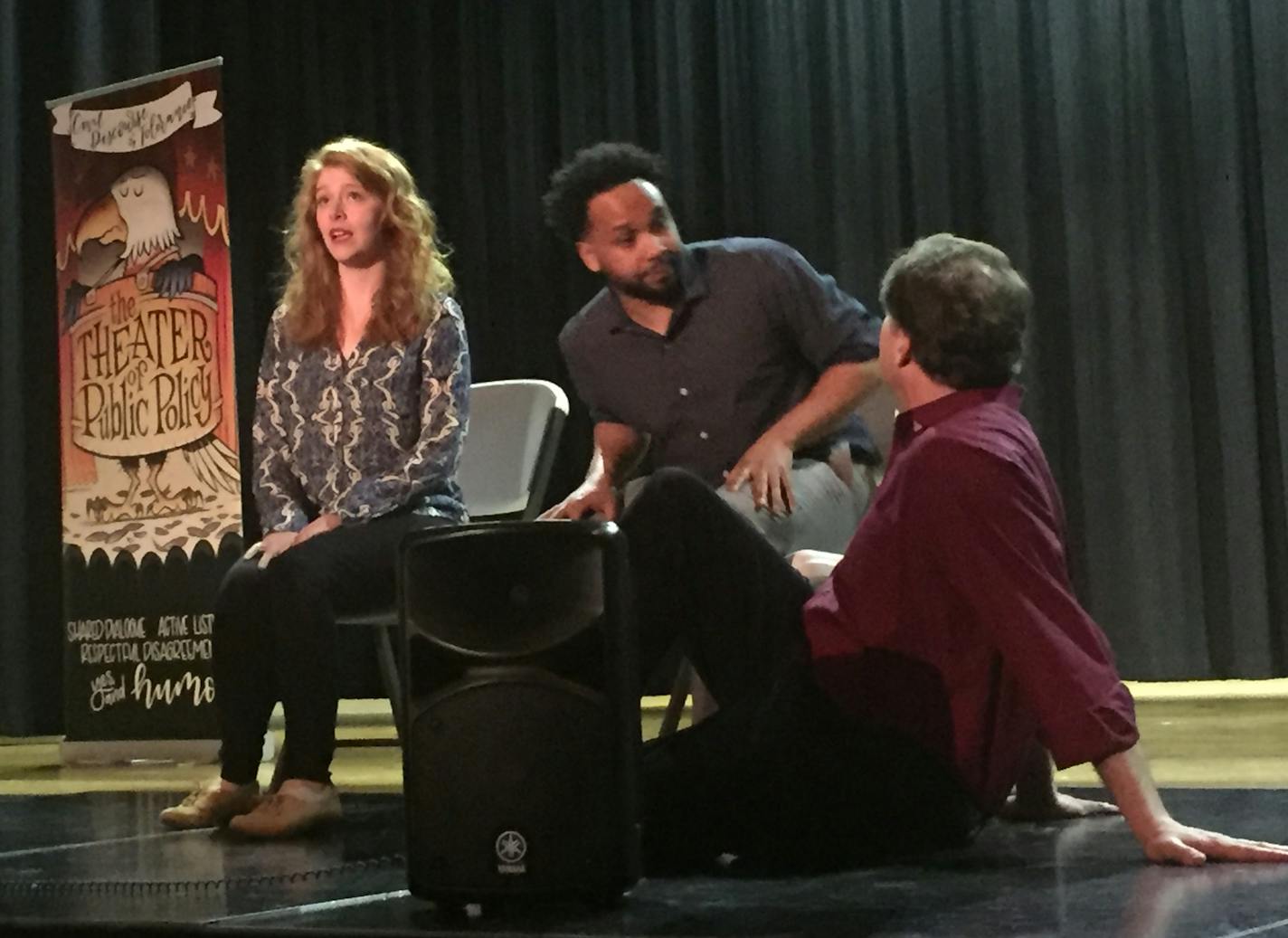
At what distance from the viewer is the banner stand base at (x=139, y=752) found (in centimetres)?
376

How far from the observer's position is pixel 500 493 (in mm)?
3383

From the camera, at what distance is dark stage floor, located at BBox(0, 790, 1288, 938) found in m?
1.33

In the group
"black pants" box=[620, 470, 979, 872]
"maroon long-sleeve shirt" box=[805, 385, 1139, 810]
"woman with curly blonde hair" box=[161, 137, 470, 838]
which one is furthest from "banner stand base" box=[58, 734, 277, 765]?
"maroon long-sleeve shirt" box=[805, 385, 1139, 810]

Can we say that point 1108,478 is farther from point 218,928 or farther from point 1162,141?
point 218,928

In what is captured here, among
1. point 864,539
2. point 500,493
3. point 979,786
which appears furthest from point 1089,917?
point 500,493

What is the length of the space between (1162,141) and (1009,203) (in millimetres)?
458

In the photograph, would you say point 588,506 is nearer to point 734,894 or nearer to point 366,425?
point 366,425

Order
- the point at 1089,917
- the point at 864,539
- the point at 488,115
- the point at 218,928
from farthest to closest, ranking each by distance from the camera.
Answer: the point at 488,115 → the point at 864,539 → the point at 218,928 → the point at 1089,917

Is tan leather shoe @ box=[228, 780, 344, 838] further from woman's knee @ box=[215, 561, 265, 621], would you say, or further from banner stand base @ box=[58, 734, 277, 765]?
banner stand base @ box=[58, 734, 277, 765]

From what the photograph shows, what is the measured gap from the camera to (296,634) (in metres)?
2.11

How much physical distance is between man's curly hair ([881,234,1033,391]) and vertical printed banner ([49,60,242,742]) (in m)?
2.48

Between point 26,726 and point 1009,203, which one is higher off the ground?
point 1009,203

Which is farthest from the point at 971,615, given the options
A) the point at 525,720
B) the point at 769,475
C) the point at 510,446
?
the point at 510,446

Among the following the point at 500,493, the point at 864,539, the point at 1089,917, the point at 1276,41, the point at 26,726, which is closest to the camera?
the point at 1089,917
